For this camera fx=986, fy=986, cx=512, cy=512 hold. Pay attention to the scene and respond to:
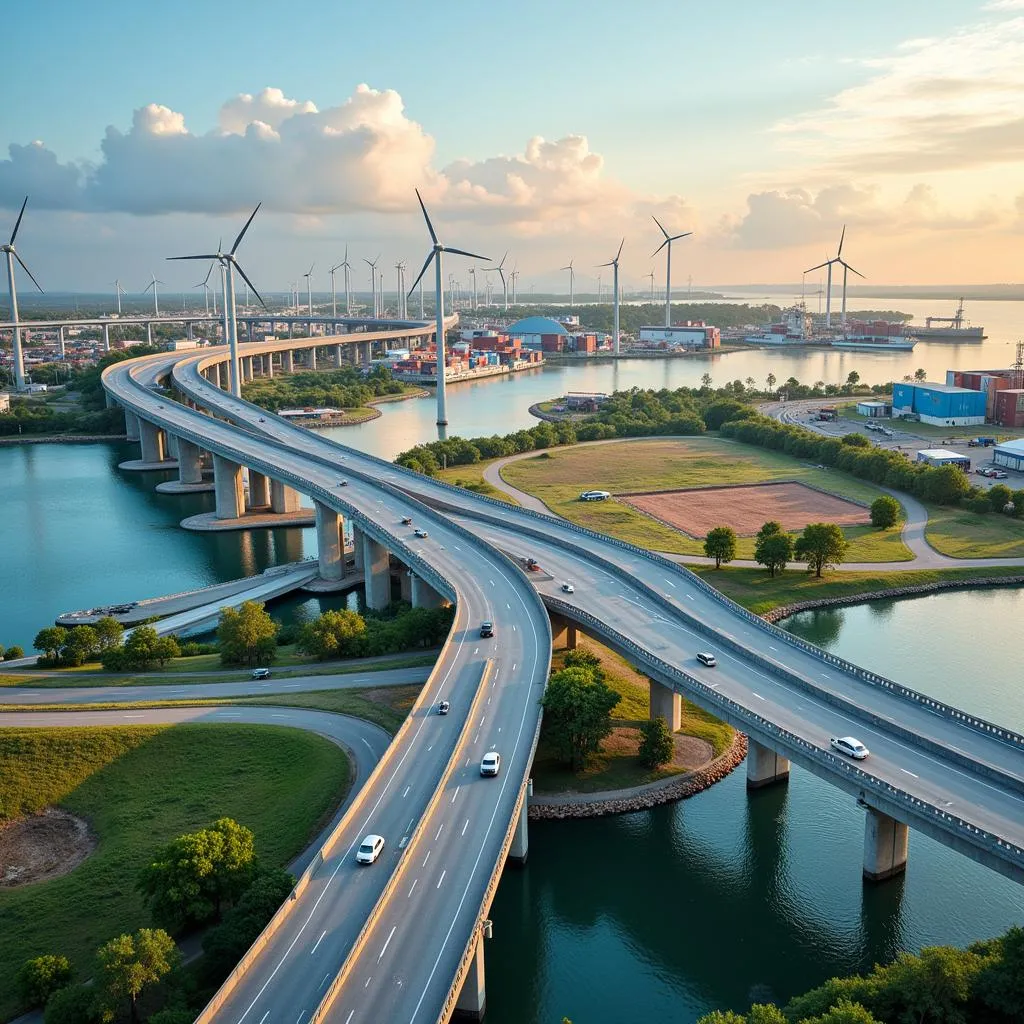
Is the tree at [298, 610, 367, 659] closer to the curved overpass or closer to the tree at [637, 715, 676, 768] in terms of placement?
the curved overpass

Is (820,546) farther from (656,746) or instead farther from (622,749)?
(656,746)

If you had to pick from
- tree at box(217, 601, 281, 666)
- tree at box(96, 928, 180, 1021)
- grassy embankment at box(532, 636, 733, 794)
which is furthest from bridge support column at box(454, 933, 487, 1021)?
tree at box(217, 601, 281, 666)

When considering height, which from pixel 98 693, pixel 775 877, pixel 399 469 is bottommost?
pixel 775 877

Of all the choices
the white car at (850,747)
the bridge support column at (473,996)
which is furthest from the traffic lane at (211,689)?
the white car at (850,747)

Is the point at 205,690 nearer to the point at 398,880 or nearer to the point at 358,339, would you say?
the point at 398,880

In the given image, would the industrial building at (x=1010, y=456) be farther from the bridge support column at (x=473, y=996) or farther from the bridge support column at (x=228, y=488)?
the bridge support column at (x=473, y=996)

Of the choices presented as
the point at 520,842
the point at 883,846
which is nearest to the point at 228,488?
the point at 520,842

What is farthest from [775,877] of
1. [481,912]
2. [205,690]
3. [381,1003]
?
[205,690]
